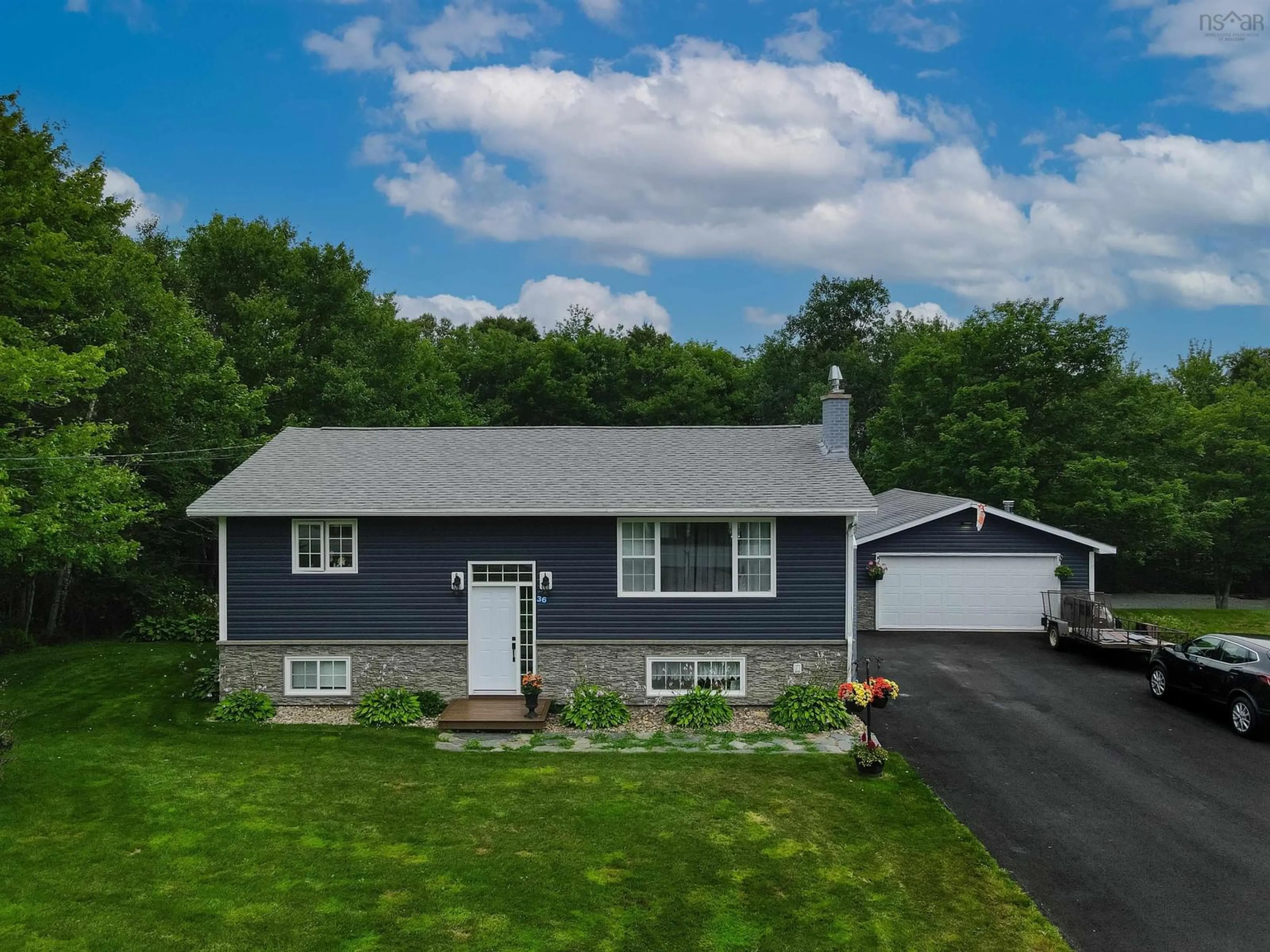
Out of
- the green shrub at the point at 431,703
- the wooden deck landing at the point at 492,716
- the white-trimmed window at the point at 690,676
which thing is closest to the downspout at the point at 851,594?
the white-trimmed window at the point at 690,676

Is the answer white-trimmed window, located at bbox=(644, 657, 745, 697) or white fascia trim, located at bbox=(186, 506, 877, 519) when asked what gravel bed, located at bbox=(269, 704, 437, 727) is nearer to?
white fascia trim, located at bbox=(186, 506, 877, 519)

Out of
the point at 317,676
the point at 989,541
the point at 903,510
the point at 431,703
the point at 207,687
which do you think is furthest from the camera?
the point at 903,510

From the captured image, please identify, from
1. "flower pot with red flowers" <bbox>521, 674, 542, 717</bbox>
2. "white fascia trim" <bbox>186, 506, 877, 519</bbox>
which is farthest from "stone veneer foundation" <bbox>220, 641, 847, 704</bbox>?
"white fascia trim" <bbox>186, 506, 877, 519</bbox>

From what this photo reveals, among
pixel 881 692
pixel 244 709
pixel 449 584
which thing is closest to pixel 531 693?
pixel 449 584

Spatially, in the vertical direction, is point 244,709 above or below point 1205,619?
above

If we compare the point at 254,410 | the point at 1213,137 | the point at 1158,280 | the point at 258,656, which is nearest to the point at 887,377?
the point at 1158,280

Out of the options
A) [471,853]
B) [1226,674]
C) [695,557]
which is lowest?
[471,853]

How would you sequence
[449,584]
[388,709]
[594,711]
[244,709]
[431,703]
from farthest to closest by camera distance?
[449,584], [431,703], [244,709], [388,709], [594,711]

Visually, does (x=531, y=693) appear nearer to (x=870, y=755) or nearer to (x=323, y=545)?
(x=323, y=545)
